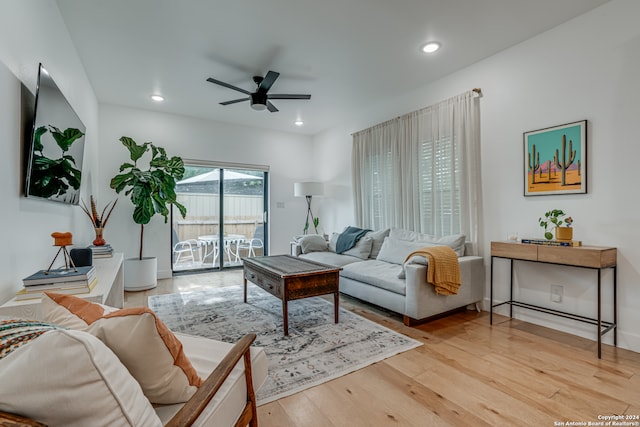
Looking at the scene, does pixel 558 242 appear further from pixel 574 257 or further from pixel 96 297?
pixel 96 297

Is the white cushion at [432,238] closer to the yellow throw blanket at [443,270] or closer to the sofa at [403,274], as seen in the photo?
the sofa at [403,274]

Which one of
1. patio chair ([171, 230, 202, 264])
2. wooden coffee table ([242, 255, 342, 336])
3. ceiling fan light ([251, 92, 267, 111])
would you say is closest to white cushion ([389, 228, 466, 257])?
wooden coffee table ([242, 255, 342, 336])

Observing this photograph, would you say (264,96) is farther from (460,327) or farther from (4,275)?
(460,327)

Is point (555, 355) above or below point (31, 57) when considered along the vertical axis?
below

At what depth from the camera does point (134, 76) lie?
379 cm

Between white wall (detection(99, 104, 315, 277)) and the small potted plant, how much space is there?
4402 mm

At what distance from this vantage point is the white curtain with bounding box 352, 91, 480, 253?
11.6 ft

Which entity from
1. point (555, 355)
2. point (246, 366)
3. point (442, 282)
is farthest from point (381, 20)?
point (555, 355)

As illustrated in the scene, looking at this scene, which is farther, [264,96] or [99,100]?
[99,100]

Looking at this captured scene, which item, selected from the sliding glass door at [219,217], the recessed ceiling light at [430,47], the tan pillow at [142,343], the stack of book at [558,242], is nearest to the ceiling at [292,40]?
the recessed ceiling light at [430,47]

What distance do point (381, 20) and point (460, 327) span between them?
2.94 meters

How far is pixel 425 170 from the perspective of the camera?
4020 millimetres

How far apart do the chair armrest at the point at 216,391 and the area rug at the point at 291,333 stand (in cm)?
65

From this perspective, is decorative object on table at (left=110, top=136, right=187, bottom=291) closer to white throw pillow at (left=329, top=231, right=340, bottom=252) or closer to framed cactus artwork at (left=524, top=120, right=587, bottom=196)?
white throw pillow at (left=329, top=231, right=340, bottom=252)
